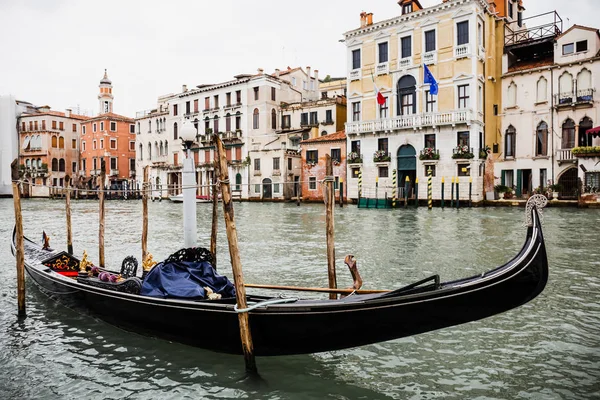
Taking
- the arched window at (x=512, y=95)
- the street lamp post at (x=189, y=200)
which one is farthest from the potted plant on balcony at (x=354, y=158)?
the street lamp post at (x=189, y=200)

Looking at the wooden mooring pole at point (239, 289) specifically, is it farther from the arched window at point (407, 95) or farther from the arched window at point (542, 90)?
the arched window at point (542, 90)

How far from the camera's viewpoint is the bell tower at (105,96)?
158 feet

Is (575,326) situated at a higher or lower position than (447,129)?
lower

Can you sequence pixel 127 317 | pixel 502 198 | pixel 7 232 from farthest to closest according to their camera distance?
pixel 502 198, pixel 7 232, pixel 127 317

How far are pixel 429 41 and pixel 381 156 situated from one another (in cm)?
659

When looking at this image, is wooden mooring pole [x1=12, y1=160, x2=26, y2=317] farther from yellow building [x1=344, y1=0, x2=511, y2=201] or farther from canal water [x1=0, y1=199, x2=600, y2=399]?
yellow building [x1=344, y1=0, x2=511, y2=201]

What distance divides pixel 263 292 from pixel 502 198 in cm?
2023

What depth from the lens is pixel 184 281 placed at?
4414 mm

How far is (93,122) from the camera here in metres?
45.3

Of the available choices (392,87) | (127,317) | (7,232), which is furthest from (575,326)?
(392,87)

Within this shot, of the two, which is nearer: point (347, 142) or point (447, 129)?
point (447, 129)

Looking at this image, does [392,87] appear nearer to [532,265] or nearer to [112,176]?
[532,265]

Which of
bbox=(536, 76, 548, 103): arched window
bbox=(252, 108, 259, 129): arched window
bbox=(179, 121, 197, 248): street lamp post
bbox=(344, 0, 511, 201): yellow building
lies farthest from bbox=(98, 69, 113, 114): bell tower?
bbox=(179, 121, 197, 248): street lamp post

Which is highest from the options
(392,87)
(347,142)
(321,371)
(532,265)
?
(392,87)
